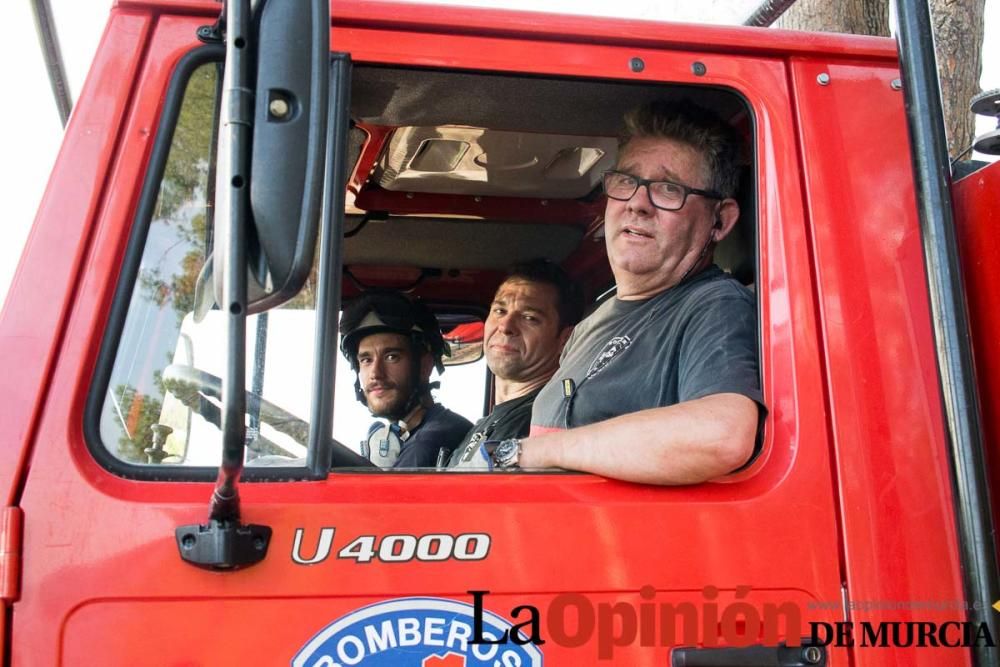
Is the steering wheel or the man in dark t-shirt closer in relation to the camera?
the steering wheel

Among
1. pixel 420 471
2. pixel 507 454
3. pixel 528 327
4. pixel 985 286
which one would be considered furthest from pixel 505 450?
pixel 528 327

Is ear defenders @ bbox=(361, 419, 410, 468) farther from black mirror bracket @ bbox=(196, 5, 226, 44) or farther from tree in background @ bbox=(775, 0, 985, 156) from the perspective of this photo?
tree in background @ bbox=(775, 0, 985, 156)

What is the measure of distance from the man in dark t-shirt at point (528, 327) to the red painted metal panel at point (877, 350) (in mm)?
1342

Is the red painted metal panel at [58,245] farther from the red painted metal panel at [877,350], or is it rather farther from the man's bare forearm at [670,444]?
the red painted metal panel at [877,350]

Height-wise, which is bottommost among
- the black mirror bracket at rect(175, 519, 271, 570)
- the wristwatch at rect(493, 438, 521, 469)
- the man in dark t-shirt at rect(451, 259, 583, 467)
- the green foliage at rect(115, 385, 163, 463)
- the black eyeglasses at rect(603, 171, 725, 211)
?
the black mirror bracket at rect(175, 519, 271, 570)

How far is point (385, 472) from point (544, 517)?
0.26 meters

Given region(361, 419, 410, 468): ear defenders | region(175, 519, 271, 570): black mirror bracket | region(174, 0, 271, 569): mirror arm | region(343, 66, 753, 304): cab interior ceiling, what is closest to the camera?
region(174, 0, 271, 569): mirror arm

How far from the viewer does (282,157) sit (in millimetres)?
1291

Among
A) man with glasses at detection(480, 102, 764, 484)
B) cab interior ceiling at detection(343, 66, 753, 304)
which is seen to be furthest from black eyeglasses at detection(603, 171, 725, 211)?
cab interior ceiling at detection(343, 66, 753, 304)

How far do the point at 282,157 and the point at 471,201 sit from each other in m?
1.72

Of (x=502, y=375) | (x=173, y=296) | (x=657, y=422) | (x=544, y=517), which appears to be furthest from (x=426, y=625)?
(x=502, y=375)

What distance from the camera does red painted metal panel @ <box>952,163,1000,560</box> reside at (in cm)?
172

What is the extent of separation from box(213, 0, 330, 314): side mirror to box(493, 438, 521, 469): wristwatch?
65 centimetres

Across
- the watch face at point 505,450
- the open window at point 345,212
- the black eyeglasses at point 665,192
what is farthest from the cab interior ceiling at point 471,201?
the watch face at point 505,450
